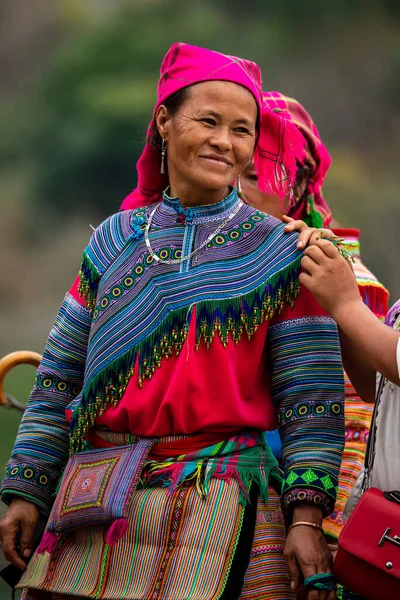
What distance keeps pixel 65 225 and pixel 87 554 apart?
7217mm

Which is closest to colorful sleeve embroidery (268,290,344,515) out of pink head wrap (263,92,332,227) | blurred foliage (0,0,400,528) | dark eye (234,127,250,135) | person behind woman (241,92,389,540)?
dark eye (234,127,250,135)

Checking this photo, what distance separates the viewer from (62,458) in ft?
10.8

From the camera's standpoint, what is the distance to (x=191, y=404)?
2889 mm

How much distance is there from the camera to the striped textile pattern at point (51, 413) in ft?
10.6

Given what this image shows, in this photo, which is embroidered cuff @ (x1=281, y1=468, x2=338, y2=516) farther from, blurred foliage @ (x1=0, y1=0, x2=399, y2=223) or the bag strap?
blurred foliage @ (x1=0, y1=0, x2=399, y2=223)

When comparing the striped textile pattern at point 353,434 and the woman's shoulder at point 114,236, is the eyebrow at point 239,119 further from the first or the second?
the striped textile pattern at point 353,434

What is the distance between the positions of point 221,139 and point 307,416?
2.75 ft

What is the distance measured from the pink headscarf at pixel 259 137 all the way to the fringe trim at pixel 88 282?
0.31 m

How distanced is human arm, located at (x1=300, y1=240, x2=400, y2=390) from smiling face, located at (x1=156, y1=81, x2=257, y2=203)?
366mm

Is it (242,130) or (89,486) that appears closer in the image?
(89,486)

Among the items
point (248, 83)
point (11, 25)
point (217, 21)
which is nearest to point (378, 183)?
point (217, 21)

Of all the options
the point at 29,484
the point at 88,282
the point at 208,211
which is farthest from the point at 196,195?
the point at 29,484

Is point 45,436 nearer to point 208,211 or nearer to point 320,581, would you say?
point 208,211

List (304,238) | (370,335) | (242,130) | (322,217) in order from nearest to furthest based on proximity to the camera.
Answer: (370,335), (304,238), (242,130), (322,217)
